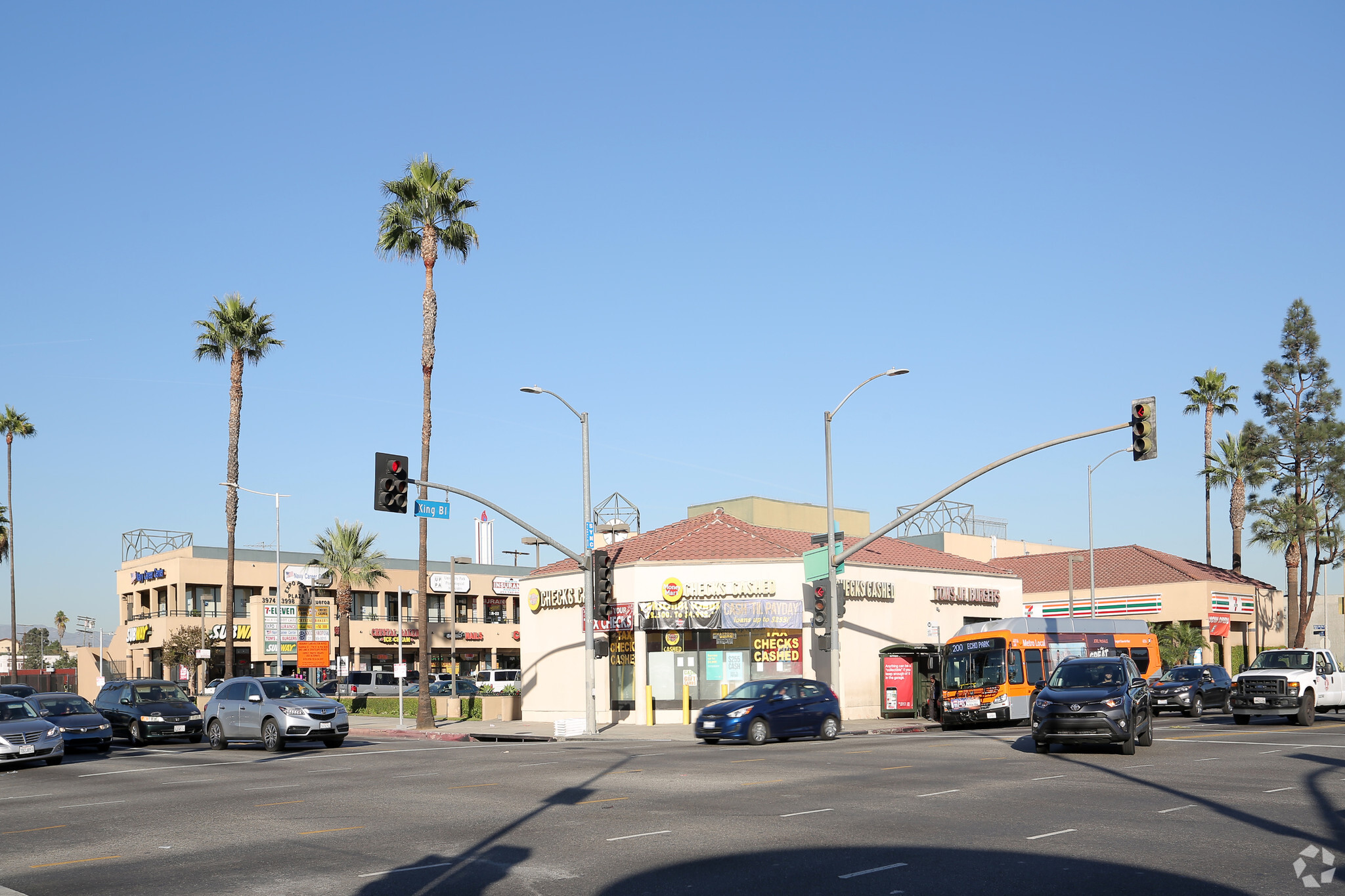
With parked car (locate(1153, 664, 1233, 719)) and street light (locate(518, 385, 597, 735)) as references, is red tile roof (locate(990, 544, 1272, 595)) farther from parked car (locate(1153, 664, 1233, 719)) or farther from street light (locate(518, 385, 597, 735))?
street light (locate(518, 385, 597, 735))

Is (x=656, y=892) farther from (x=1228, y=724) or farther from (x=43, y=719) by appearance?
(x=1228, y=724)

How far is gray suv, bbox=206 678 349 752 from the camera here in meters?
28.2

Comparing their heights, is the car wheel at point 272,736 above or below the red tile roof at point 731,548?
below

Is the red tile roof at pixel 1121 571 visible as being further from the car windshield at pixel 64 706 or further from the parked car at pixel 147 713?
the car windshield at pixel 64 706

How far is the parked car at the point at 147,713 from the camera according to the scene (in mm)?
31625

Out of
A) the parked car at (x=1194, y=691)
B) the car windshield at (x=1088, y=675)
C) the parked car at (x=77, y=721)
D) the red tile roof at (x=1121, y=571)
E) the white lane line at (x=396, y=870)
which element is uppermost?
the red tile roof at (x=1121, y=571)

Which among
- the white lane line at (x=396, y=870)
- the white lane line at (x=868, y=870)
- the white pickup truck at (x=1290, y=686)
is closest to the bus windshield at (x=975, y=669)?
the white pickup truck at (x=1290, y=686)

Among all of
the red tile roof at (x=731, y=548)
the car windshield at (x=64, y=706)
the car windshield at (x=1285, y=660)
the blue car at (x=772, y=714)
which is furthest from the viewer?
the red tile roof at (x=731, y=548)

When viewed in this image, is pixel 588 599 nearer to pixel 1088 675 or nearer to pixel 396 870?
pixel 1088 675

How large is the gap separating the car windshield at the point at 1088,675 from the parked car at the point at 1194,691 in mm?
17398

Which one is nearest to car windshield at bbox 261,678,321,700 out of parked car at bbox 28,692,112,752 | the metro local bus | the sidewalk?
parked car at bbox 28,692,112,752

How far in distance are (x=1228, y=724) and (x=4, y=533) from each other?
67508mm

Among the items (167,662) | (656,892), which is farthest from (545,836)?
(167,662)

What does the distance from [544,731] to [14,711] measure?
15.9 m
